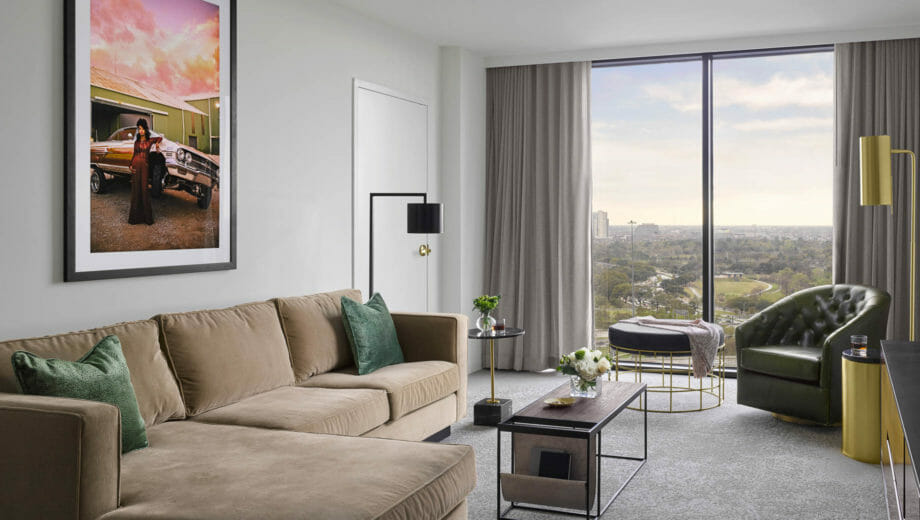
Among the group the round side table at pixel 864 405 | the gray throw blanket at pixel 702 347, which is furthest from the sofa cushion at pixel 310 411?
the round side table at pixel 864 405

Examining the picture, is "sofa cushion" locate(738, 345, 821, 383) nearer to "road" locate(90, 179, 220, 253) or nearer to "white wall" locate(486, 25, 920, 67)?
"white wall" locate(486, 25, 920, 67)

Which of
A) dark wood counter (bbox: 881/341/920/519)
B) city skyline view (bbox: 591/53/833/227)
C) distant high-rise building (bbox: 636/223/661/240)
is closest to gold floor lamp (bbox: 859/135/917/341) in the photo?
city skyline view (bbox: 591/53/833/227)

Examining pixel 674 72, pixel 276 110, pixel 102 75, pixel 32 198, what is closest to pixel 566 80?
pixel 674 72

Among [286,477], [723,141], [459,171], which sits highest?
[723,141]

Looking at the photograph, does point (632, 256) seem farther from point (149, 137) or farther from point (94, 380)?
point (94, 380)

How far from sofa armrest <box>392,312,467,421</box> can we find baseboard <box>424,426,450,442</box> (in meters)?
0.13

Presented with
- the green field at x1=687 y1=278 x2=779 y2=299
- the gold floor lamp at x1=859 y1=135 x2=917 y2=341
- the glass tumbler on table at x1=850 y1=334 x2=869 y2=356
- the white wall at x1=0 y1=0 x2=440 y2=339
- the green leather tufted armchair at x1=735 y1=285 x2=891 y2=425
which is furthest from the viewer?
the green field at x1=687 y1=278 x2=779 y2=299

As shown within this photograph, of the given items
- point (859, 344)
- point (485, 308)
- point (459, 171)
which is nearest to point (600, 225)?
point (459, 171)

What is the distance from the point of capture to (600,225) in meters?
7.02

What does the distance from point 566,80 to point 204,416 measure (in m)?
4.50

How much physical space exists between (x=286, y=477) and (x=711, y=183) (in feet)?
16.4

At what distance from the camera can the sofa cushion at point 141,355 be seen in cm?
306

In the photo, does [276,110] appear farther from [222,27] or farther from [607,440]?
[607,440]

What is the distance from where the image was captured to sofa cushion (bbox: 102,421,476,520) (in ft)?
7.73
